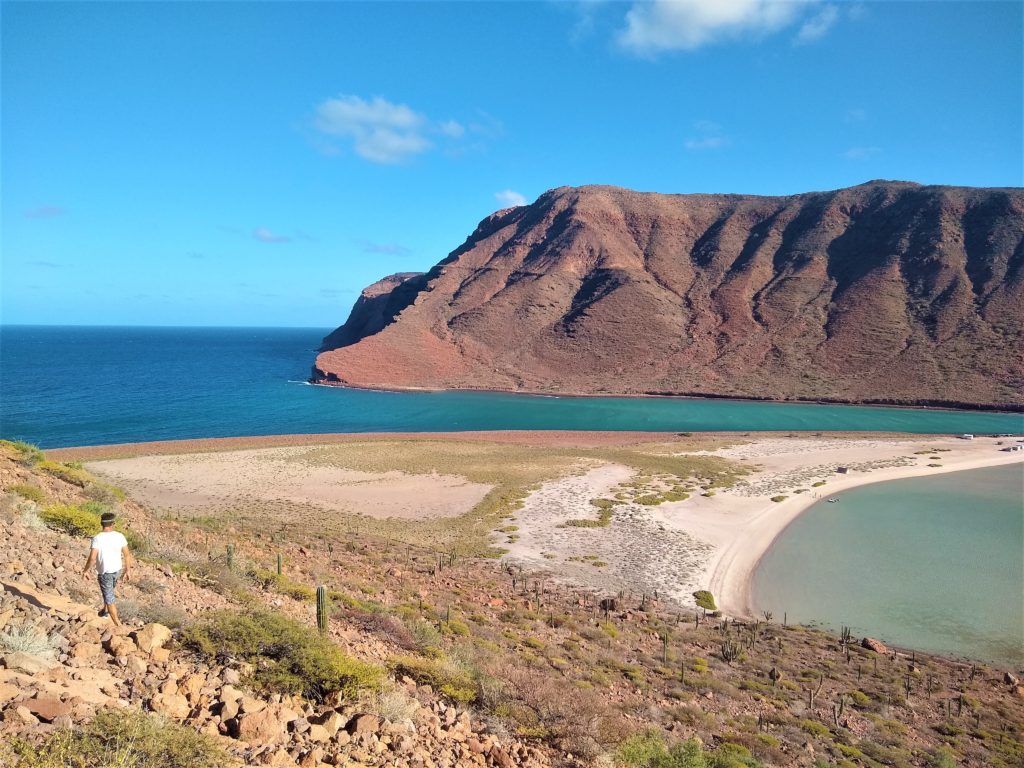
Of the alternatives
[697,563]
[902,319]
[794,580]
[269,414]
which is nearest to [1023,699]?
[794,580]

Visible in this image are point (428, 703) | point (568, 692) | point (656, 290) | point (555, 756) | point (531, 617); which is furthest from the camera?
point (656, 290)

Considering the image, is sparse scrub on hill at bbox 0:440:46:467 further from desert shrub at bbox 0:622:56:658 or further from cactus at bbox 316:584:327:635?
desert shrub at bbox 0:622:56:658

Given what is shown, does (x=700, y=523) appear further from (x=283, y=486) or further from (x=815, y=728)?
(x=283, y=486)

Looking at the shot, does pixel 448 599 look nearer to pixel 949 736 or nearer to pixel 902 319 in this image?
A: pixel 949 736

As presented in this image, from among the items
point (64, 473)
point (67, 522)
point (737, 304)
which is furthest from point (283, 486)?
point (737, 304)

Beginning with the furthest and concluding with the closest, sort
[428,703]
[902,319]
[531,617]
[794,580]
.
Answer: [902,319]
[794,580]
[531,617]
[428,703]

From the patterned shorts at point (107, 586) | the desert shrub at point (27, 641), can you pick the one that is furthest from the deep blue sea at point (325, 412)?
the desert shrub at point (27, 641)

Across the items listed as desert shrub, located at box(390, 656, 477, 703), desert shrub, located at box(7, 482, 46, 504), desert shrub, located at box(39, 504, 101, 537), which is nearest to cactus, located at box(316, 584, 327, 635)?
Answer: desert shrub, located at box(390, 656, 477, 703)
